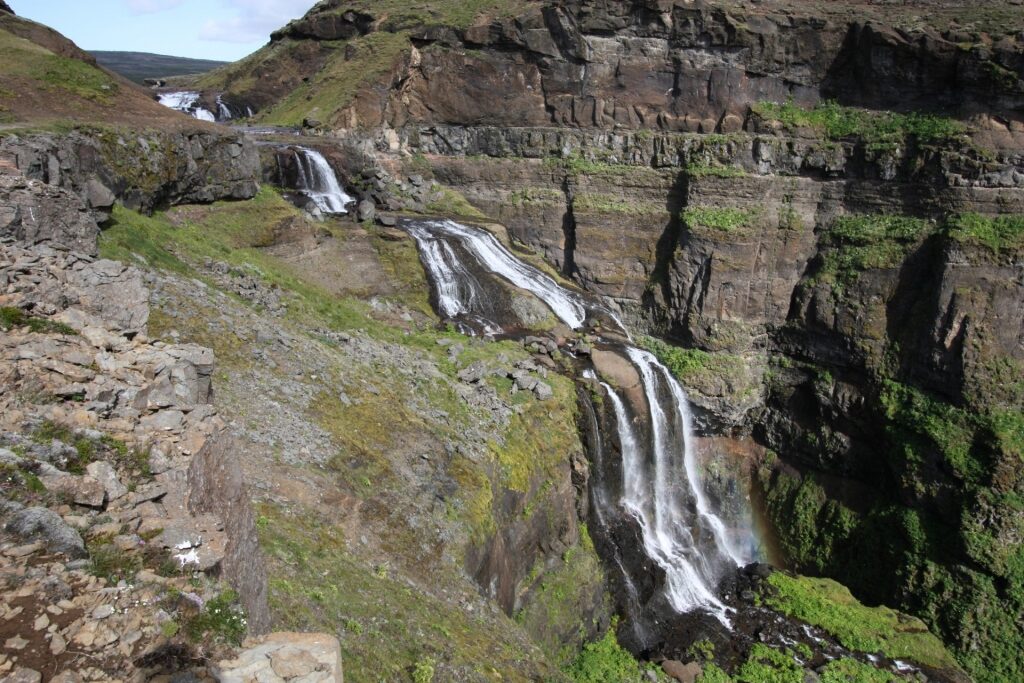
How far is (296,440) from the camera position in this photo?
10.3m

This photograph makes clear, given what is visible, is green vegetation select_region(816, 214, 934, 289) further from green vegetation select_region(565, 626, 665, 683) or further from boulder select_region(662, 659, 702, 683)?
green vegetation select_region(565, 626, 665, 683)

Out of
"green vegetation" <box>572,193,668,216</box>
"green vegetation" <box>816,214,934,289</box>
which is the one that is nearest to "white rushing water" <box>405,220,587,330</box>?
"green vegetation" <box>572,193,668,216</box>

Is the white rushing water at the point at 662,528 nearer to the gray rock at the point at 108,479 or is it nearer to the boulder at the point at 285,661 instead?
the boulder at the point at 285,661

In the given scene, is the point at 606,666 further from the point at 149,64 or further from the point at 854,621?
the point at 149,64

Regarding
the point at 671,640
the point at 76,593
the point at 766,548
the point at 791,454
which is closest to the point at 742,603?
the point at 671,640

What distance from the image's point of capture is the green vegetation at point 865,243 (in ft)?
70.4

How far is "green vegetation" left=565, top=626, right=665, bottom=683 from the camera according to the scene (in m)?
13.4

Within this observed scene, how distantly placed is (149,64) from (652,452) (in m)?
102

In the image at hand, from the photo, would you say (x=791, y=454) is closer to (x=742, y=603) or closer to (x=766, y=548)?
(x=766, y=548)

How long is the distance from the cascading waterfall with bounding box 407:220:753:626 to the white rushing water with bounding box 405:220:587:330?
0.04 meters

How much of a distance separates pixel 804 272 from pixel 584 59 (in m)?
12.6

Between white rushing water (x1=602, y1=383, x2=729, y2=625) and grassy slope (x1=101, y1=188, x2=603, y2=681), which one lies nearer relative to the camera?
grassy slope (x1=101, y1=188, x2=603, y2=681)

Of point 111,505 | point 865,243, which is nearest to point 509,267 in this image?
point 865,243

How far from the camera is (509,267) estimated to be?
73.5 ft
